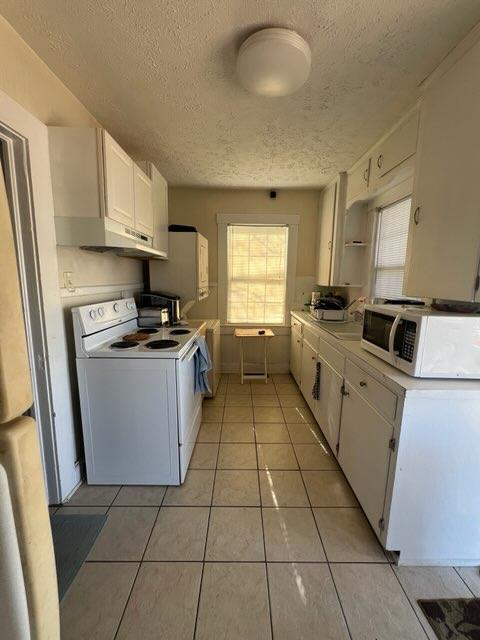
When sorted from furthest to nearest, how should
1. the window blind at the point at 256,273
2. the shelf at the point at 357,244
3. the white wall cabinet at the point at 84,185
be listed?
the window blind at the point at 256,273, the shelf at the point at 357,244, the white wall cabinet at the point at 84,185

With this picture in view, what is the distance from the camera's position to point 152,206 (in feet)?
7.92

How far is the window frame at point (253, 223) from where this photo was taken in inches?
143

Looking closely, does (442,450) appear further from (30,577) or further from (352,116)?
(352,116)

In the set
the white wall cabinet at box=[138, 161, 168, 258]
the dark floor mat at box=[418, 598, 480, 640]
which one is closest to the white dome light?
the white wall cabinet at box=[138, 161, 168, 258]

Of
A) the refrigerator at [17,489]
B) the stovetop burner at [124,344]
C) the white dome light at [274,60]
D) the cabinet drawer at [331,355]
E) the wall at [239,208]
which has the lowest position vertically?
the cabinet drawer at [331,355]

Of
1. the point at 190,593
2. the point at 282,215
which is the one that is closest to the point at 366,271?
the point at 282,215

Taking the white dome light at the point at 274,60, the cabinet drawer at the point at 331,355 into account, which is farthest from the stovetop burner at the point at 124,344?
the white dome light at the point at 274,60

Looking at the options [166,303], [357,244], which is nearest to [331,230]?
[357,244]

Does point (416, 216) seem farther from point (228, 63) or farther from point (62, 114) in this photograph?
point (62, 114)

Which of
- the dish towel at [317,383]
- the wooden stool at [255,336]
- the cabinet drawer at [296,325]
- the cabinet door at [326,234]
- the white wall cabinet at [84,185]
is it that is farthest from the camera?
the wooden stool at [255,336]

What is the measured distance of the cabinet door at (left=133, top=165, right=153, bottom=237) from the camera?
207 cm

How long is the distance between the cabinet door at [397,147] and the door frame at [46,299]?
221cm

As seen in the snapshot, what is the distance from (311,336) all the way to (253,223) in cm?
173

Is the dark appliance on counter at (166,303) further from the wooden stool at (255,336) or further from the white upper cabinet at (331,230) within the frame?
the white upper cabinet at (331,230)
